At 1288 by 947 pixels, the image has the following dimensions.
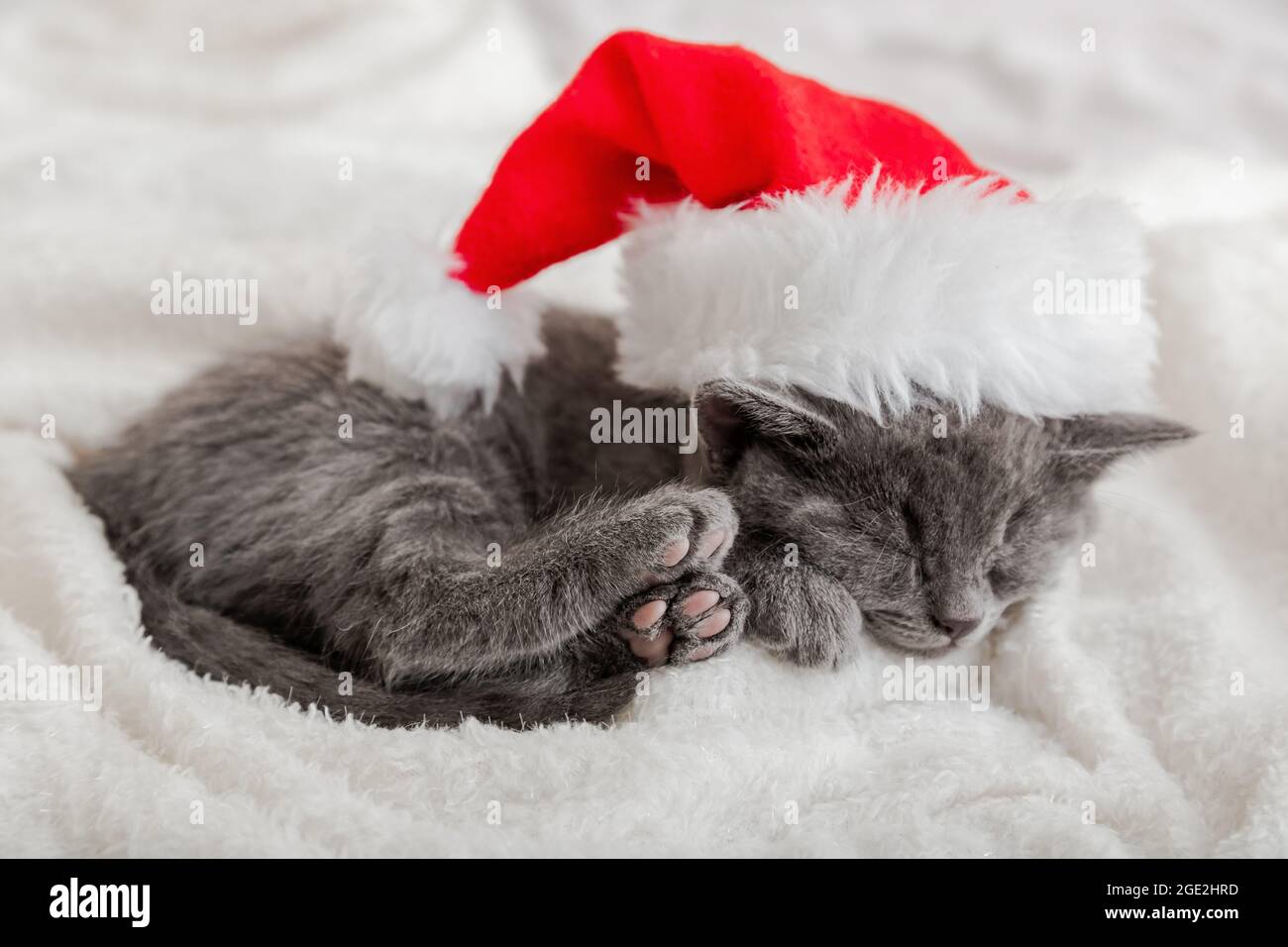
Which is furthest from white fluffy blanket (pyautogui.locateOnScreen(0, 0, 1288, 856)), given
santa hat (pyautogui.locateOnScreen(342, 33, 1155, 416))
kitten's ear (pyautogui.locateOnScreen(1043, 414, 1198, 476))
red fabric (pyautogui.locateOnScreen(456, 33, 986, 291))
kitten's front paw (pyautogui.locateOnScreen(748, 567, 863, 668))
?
red fabric (pyautogui.locateOnScreen(456, 33, 986, 291))

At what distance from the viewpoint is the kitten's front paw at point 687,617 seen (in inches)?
41.5

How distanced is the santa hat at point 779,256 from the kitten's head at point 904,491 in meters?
0.03

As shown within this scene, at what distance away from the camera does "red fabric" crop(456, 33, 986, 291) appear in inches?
43.1

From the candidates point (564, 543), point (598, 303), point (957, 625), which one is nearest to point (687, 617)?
point (564, 543)

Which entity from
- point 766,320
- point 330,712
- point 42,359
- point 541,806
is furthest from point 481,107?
point 541,806

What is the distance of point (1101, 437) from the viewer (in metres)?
1.16

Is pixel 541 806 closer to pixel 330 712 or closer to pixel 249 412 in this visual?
pixel 330 712

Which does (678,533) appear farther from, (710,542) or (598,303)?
(598,303)

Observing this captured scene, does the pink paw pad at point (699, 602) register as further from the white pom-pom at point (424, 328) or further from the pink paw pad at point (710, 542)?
the white pom-pom at point (424, 328)

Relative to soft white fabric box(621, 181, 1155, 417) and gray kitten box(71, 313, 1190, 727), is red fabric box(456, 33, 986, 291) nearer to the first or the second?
soft white fabric box(621, 181, 1155, 417)

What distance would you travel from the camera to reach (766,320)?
108cm

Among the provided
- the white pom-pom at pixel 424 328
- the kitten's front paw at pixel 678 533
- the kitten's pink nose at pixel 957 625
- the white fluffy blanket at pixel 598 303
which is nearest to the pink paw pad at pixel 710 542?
the kitten's front paw at pixel 678 533

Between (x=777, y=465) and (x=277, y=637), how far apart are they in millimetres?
547

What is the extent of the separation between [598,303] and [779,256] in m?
0.75
